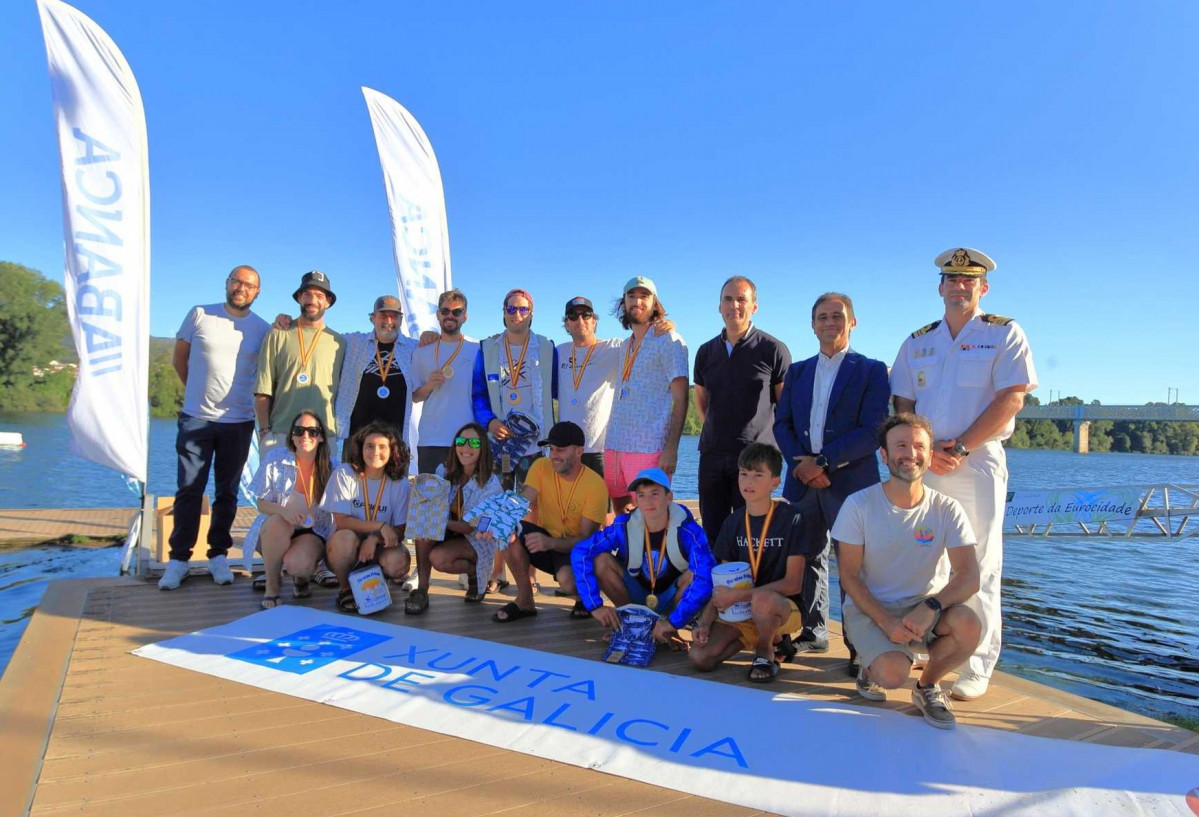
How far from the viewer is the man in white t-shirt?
9.89 ft

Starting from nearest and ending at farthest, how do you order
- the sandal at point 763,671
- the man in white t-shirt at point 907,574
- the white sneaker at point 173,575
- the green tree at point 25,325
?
1. the man in white t-shirt at point 907,574
2. the sandal at point 763,671
3. the white sneaker at point 173,575
4. the green tree at point 25,325

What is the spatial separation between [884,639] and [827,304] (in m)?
1.82

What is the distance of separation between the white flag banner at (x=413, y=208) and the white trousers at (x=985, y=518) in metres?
6.15

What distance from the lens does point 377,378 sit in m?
5.18

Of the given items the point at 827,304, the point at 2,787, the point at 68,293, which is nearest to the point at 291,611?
the point at 2,787

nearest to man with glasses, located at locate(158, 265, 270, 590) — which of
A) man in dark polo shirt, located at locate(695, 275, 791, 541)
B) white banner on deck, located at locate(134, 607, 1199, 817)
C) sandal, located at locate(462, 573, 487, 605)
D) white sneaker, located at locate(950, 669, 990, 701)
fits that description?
white banner on deck, located at locate(134, 607, 1199, 817)

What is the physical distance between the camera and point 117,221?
194 inches

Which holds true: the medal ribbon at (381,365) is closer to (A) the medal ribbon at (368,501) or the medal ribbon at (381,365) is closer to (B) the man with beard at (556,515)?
(A) the medal ribbon at (368,501)

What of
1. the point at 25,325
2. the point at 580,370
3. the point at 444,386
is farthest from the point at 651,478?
the point at 25,325

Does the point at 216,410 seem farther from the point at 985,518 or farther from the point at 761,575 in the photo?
the point at 985,518

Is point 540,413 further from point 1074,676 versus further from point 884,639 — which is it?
point 1074,676

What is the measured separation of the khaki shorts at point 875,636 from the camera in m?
3.08

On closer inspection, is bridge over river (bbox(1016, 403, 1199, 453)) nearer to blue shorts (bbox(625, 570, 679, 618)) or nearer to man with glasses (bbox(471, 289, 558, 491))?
man with glasses (bbox(471, 289, 558, 491))

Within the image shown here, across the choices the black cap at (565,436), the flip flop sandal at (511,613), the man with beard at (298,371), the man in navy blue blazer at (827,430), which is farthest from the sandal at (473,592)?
the man in navy blue blazer at (827,430)
